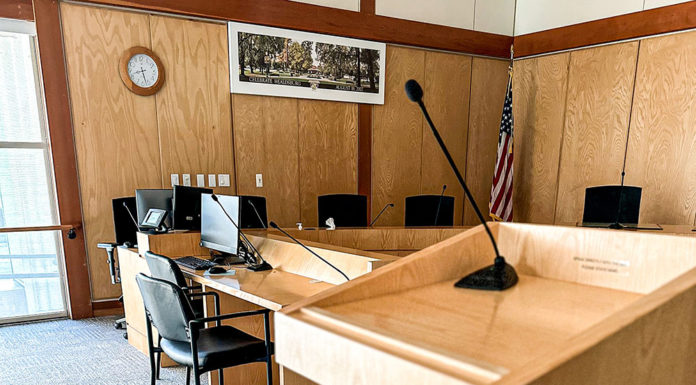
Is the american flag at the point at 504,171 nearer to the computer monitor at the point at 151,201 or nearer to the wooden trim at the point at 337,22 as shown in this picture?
the wooden trim at the point at 337,22

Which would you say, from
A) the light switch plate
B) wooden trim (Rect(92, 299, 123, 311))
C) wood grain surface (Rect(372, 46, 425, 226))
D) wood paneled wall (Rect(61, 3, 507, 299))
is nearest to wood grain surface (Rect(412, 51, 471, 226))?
wood paneled wall (Rect(61, 3, 507, 299))

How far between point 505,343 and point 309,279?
1.88 metres

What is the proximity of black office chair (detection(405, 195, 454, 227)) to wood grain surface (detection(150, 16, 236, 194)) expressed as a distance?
1857 millimetres

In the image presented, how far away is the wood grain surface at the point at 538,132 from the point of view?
16.7ft

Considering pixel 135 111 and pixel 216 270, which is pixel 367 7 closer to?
pixel 135 111

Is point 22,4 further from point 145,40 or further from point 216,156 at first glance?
point 216,156

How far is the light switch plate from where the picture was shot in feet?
13.6

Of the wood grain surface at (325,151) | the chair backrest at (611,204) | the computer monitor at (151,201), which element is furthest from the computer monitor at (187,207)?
the chair backrest at (611,204)

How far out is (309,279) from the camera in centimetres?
237

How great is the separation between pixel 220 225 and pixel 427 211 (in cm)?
225

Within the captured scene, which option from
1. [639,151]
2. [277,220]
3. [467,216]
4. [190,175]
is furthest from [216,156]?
[639,151]

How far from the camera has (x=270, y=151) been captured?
172 inches

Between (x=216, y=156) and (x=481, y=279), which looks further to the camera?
(x=216, y=156)

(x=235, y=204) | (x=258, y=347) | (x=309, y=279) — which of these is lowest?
(x=258, y=347)
